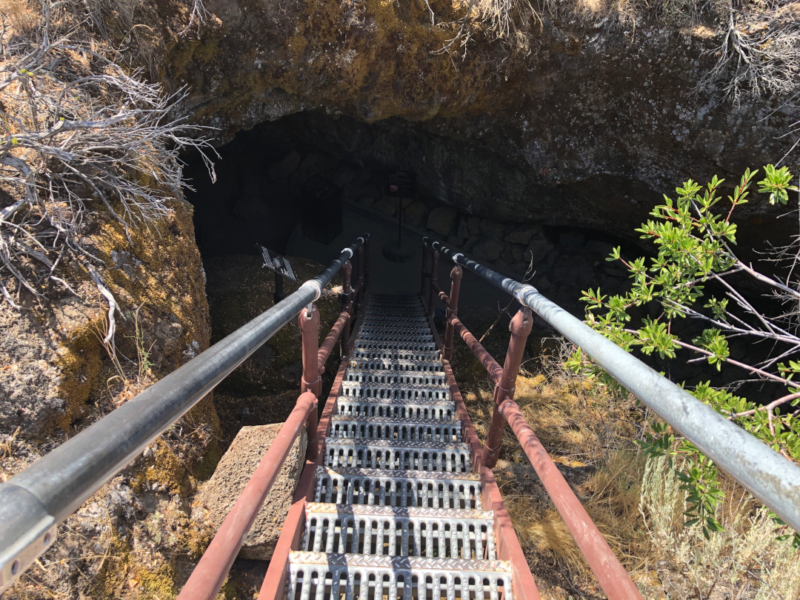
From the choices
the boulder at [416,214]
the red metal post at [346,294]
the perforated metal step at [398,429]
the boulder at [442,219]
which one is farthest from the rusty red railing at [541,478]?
the boulder at [416,214]

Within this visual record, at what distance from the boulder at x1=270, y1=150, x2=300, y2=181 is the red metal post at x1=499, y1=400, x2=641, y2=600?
29.1ft

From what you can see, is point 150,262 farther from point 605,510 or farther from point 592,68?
point 592,68

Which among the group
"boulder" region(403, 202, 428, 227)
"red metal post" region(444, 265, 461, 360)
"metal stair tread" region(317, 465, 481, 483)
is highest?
"boulder" region(403, 202, 428, 227)

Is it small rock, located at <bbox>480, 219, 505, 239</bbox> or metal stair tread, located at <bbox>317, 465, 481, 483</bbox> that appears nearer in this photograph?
metal stair tread, located at <bbox>317, 465, 481, 483</bbox>

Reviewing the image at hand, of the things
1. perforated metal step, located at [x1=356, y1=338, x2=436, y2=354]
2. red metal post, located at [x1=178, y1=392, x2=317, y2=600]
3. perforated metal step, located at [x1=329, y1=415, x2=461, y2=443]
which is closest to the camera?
red metal post, located at [x1=178, y1=392, x2=317, y2=600]

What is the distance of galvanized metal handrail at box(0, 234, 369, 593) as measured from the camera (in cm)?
51

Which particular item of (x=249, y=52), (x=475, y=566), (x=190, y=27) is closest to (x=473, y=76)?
(x=249, y=52)

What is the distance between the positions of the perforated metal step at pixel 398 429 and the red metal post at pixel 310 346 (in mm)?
773

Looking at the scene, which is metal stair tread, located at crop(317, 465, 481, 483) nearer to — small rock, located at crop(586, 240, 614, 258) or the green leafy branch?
the green leafy branch

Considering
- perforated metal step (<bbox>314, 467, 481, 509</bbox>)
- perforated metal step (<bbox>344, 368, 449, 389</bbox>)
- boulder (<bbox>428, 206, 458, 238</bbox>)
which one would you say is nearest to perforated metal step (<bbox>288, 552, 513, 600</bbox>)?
perforated metal step (<bbox>314, 467, 481, 509</bbox>)

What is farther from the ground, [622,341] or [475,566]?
[622,341]

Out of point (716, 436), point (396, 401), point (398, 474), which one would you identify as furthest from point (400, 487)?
point (716, 436)

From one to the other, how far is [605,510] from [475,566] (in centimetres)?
194

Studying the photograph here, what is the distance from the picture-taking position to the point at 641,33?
15.3 feet
